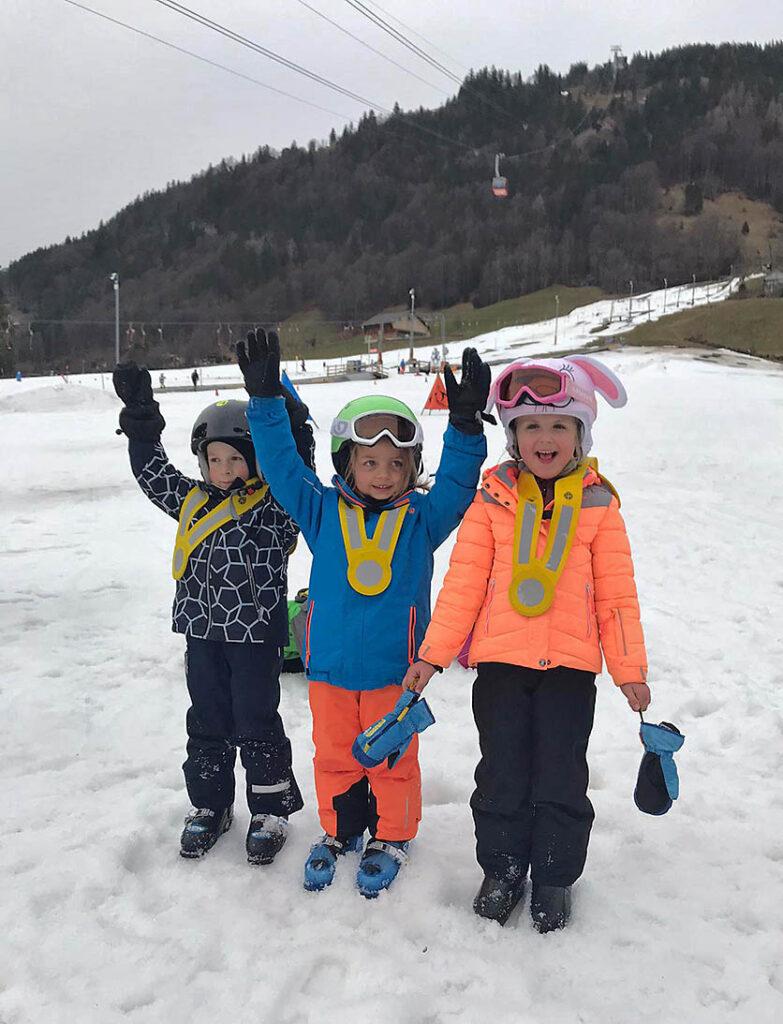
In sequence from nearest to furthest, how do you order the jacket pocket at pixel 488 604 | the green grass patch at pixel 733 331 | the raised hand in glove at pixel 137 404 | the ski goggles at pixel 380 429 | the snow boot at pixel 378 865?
the jacket pocket at pixel 488 604
the snow boot at pixel 378 865
the ski goggles at pixel 380 429
the raised hand in glove at pixel 137 404
the green grass patch at pixel 733 331

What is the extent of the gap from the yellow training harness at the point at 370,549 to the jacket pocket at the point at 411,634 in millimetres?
135

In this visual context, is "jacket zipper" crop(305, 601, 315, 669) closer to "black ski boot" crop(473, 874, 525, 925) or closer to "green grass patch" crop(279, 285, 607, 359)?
"black ski boot" crop(473, 874, 525, 925)

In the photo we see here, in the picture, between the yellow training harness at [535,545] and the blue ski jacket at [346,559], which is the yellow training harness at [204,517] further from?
the yellow training harness at [535,545]

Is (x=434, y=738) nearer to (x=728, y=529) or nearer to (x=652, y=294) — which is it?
(x=728, y=529)

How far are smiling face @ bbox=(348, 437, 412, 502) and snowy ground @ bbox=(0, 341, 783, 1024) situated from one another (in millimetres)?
1400

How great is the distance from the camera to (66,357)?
333 ft

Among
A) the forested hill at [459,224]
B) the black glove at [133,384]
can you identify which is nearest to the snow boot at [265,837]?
the black glove at [133,384]

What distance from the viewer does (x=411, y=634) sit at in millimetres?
2688

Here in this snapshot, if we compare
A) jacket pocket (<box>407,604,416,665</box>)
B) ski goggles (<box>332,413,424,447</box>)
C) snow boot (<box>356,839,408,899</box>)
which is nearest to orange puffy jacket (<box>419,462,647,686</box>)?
jacket pocket (<box>407,604,416,665</box>)

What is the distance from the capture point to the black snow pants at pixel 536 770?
2471 millimetres

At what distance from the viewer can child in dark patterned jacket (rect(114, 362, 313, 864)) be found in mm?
2832

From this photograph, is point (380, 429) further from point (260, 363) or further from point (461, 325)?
point (461, 325)

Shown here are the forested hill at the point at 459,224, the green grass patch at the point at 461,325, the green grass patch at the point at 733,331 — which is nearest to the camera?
the green grass patch at the point at 733,331

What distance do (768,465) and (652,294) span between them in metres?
95.3
